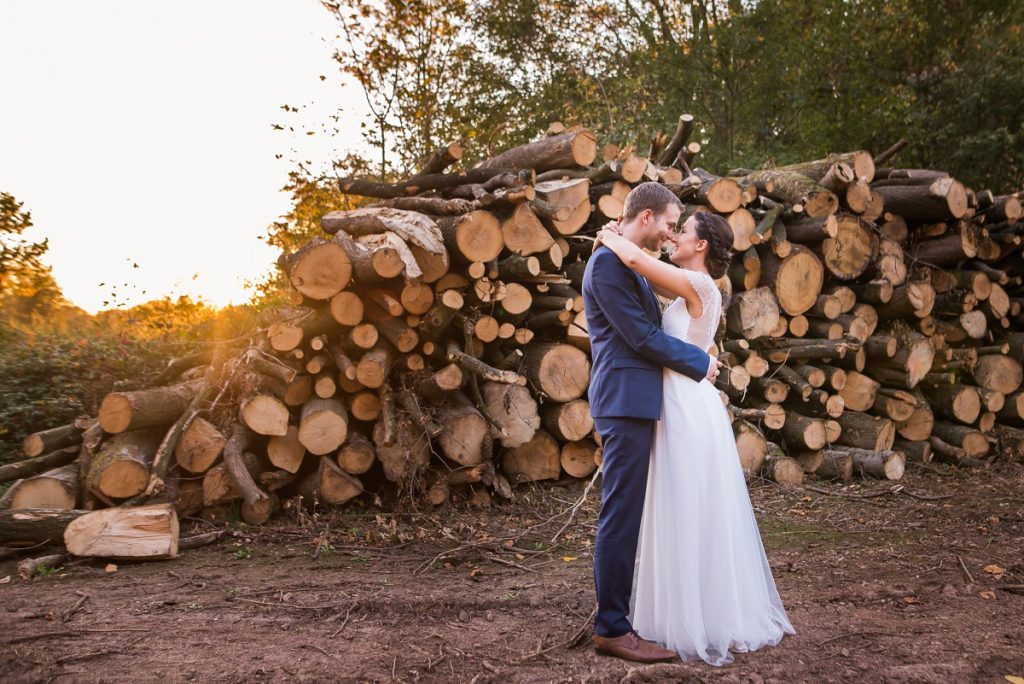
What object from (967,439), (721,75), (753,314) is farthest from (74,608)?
(721,75)

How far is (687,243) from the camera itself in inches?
120

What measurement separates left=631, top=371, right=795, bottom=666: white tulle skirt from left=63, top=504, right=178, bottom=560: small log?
291 cm

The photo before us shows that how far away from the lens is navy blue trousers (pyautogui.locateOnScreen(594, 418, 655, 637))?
2.71 metres

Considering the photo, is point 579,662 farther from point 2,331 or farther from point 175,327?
point 2,331

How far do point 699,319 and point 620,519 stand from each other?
35.7 inches

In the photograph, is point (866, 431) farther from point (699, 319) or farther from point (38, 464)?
point (38, 464)

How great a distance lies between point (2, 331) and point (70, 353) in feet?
3.19

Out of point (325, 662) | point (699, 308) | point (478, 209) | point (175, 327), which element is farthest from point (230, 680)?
point (175, 327)

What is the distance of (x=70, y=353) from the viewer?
20.1ft

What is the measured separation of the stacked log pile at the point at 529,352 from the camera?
4.73 metres

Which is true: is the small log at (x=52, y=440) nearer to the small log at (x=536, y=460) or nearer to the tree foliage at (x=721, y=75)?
the small log at (x=536, y=460)

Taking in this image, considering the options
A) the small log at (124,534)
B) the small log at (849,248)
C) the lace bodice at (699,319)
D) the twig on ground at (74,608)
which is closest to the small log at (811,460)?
the small log at (849,248)

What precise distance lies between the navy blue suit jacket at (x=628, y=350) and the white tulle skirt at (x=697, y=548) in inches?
4.5

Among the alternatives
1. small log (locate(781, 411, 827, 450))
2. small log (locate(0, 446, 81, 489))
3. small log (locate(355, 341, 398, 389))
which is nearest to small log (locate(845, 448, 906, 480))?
small log (locate(781, 411, 827, 450))
